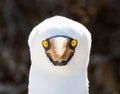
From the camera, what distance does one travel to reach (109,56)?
546 centimetres

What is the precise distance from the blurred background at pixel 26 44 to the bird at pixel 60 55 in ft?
7.78

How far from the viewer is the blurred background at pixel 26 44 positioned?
526 centimetres

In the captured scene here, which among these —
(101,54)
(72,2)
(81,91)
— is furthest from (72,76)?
(101,54)

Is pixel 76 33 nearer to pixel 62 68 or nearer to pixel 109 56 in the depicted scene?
pixel 62 68

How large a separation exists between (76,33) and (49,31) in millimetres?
90

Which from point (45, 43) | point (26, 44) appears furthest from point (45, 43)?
point (26, 44)

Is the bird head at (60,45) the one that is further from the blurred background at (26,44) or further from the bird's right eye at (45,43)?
the blurred background at (26,44)

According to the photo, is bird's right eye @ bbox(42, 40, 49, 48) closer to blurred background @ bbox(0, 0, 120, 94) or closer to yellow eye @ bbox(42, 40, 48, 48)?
yellow eye @ bbox(42, 40, 48, 48)

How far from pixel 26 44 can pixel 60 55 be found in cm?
255

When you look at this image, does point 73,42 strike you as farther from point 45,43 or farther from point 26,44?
point 26,44

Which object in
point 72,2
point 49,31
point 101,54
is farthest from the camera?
point 101,54

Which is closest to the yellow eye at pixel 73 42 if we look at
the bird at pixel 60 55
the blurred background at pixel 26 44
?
the bird at pixel 60 55

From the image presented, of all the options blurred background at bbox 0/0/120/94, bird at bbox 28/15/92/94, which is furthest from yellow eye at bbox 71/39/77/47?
blurred background at bbox 0/0/120/94

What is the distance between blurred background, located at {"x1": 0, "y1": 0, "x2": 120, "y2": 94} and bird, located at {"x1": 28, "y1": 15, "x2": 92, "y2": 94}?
2.37m
